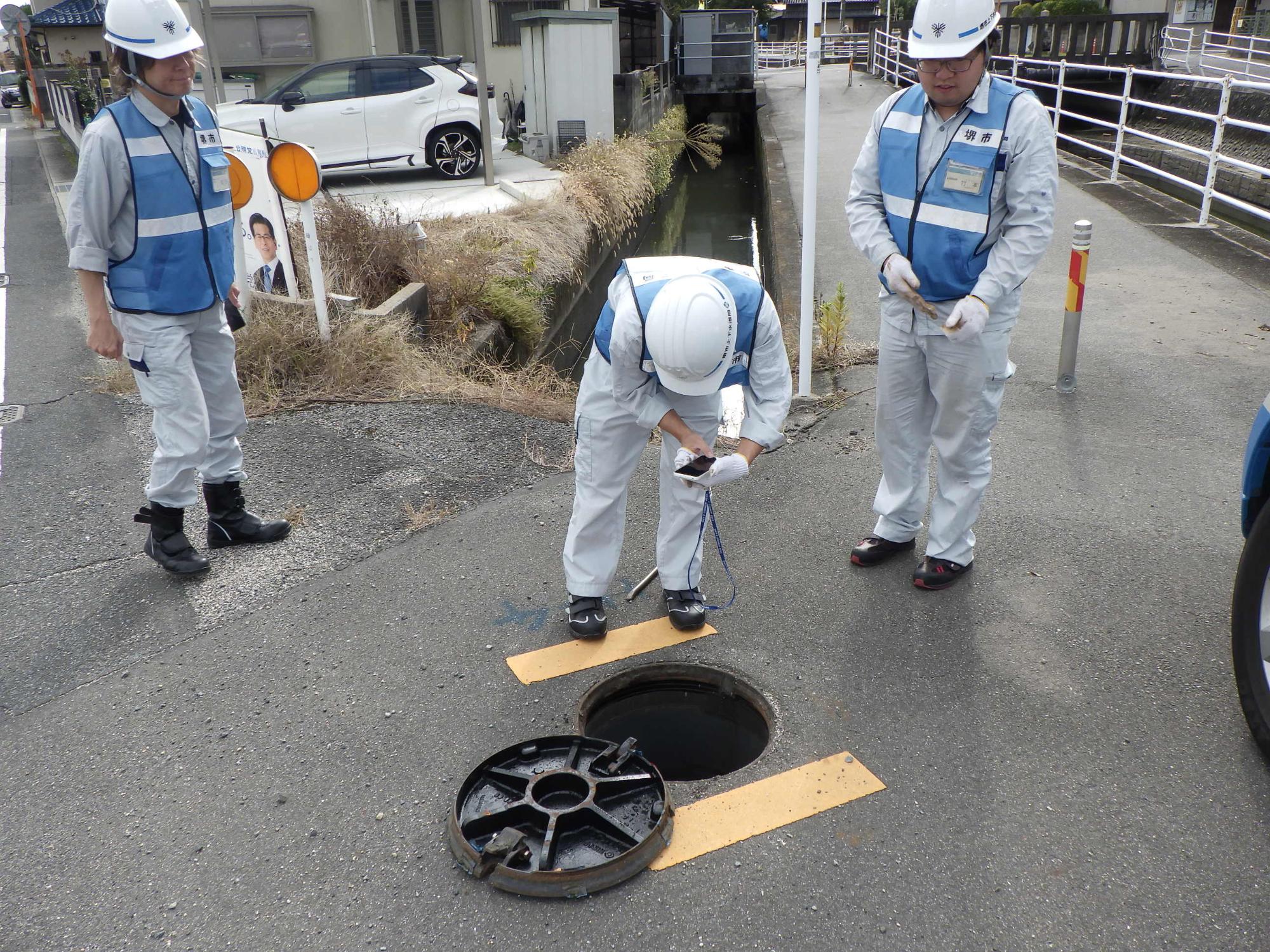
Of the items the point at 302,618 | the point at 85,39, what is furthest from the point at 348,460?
the point at 85,39

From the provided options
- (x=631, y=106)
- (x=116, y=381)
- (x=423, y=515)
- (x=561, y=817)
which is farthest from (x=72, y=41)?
(x=561, y=817)

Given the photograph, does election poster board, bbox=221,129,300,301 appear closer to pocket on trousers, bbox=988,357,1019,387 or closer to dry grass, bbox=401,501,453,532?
dry grass, bbox=401,501,453,532

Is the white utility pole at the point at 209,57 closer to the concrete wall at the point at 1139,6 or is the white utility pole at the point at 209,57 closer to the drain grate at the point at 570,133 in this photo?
the drain grate at the point at 570,133

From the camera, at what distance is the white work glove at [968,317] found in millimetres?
3367

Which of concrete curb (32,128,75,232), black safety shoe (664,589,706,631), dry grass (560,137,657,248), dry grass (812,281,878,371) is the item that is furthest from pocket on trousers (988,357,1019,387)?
concrete curb (32,128,75,232)

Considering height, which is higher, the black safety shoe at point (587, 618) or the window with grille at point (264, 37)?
the window with grille at point (264, 37)

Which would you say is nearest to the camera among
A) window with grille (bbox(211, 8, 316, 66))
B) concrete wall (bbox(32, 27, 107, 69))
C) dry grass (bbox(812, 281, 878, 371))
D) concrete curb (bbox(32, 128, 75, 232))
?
dry grass (bbox(812, 281, 878, 371))

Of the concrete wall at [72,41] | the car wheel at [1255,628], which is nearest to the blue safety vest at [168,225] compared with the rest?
the car wheel at [1255,628]

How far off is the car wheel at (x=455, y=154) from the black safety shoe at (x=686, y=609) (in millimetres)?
10708

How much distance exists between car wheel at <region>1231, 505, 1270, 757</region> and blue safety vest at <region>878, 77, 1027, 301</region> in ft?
4.13

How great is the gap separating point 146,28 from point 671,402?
88.4 inches

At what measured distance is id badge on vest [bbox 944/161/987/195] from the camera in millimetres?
3354

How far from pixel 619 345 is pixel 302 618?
1.66 metres

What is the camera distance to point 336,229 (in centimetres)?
745
